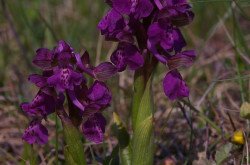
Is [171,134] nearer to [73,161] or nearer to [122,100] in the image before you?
[122,100]

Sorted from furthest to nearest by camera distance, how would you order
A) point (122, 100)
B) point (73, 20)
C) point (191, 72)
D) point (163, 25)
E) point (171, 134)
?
point (73, 20) → point (191, 72) → point (122, 100) → point (171, 134) → point (163, 25)

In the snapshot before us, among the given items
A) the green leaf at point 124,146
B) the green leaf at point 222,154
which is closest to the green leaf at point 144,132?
the green leaf at point 124,146

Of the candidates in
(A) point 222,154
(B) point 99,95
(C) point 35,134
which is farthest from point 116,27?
(A) point 222,154

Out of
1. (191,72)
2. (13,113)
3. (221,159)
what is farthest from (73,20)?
(221,159)

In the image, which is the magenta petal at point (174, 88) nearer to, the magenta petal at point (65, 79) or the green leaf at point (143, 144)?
the green leaf at point (143, 144)

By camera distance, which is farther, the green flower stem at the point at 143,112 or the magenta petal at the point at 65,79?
the green flower stem at the point at 143,112

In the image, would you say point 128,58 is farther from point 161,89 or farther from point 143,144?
point 161,89
